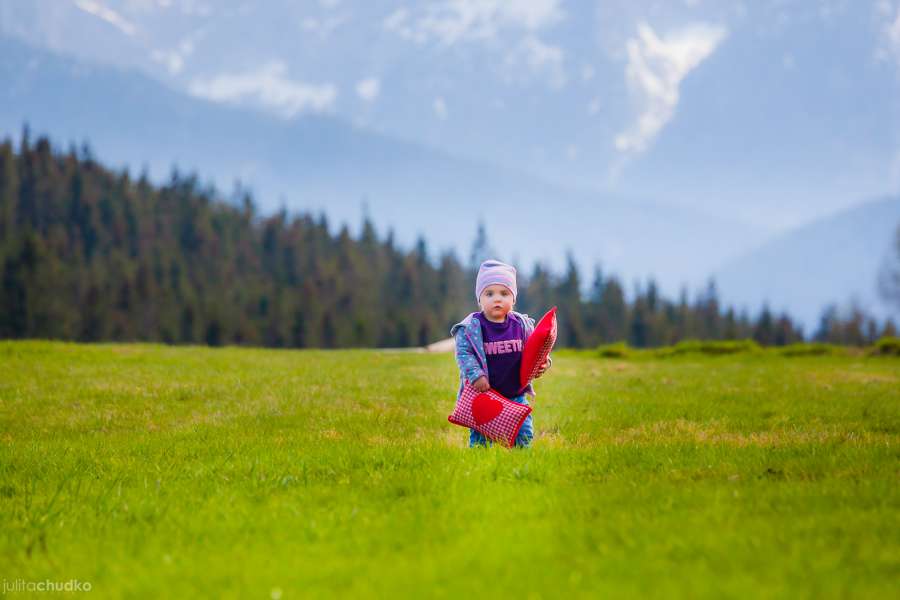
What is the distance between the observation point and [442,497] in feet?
21.9

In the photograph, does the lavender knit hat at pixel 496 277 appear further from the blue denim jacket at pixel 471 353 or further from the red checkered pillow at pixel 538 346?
the red checkered pillow at pixel 538 346

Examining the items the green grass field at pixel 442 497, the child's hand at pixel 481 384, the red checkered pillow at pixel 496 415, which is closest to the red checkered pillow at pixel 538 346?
the red checkered pillow at pixel 496 415

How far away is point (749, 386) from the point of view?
55.0ft

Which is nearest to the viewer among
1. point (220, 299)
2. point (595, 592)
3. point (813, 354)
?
point (595, 592)

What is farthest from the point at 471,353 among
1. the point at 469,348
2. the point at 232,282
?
the point at 232,282

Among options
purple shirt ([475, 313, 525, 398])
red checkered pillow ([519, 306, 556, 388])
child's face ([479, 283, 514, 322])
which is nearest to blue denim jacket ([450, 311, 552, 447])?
purple shirt ([475, 313, 525, 398])

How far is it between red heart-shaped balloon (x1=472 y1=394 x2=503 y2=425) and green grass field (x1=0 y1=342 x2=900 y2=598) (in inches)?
25.0

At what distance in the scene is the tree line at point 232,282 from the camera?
12288 centimetres

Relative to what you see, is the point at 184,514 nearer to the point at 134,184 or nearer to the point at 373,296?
the point at 373,296

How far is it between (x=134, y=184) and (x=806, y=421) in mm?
199565

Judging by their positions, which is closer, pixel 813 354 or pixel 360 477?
pixel 360 477

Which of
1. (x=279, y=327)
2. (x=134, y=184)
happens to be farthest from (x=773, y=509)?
(x=134, y=184)

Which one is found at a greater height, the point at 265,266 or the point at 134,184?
the point at 134,184

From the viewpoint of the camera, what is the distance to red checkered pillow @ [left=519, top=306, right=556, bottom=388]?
349 inches
